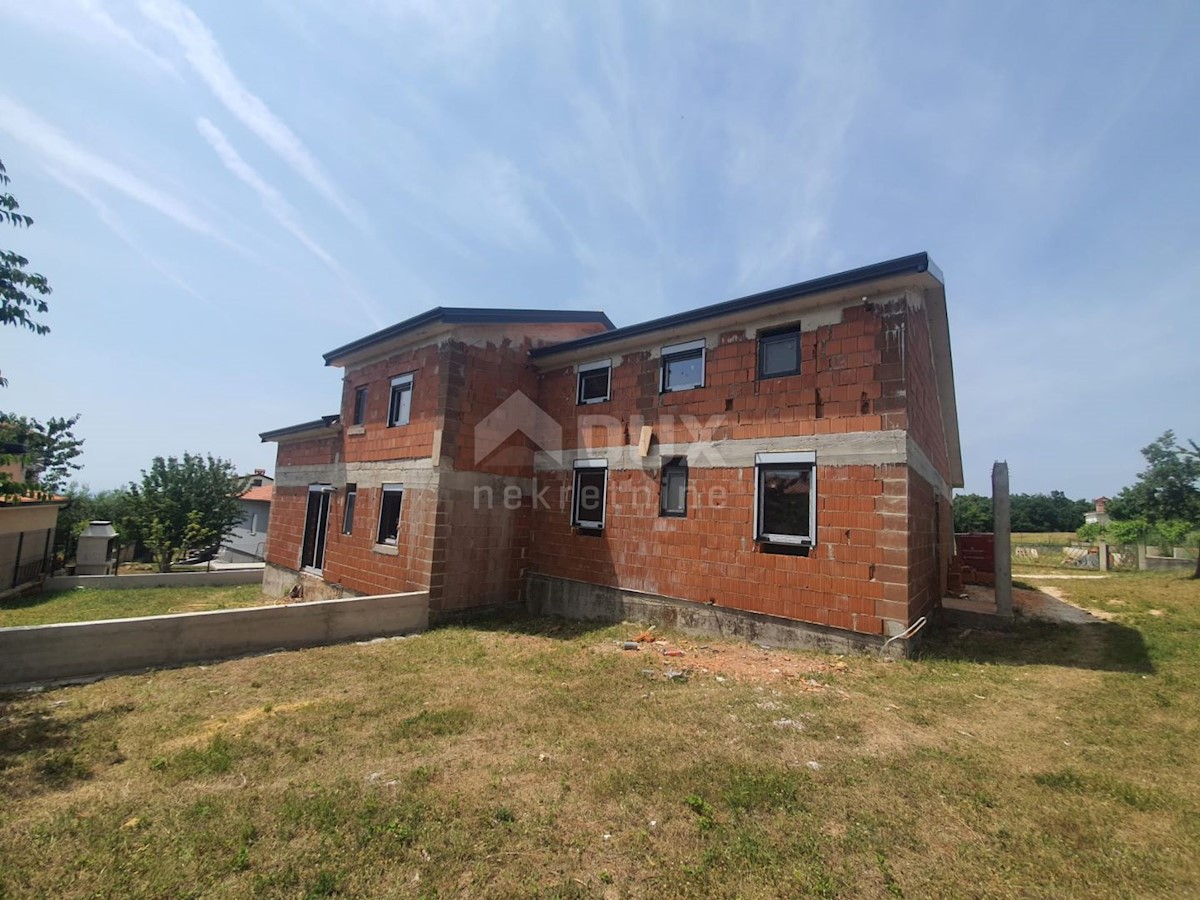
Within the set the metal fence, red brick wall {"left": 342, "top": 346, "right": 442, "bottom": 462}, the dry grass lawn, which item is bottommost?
the dry grass lawn

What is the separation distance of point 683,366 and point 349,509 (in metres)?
9.66

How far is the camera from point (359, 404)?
551 inches

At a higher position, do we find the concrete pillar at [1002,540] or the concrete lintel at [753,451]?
the concrete lintel at [753,451]

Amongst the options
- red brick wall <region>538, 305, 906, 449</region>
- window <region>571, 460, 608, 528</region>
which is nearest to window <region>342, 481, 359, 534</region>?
window <region>571, 460, 608, 528</region>

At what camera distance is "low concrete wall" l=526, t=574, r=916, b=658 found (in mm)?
7887

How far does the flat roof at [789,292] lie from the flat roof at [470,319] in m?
1.46

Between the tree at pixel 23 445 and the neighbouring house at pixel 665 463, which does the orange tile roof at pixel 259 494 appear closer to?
the neighbouring house at pixel 665 463

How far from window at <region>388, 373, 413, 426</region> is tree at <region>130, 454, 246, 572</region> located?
14294 mm

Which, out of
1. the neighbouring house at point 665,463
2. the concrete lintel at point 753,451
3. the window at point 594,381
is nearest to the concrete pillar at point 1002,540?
the neighbouring house at point 665,463

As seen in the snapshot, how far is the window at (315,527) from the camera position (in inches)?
577

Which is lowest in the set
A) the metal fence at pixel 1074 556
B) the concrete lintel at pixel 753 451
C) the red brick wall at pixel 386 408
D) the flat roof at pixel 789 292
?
the metal fence at pixel 1074 556

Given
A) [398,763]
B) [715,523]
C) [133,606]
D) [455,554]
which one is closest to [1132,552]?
[715,523]

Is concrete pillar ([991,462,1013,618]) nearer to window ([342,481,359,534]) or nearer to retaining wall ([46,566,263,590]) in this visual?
window ([342,481,359,534])

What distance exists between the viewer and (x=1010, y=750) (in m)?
4.76
